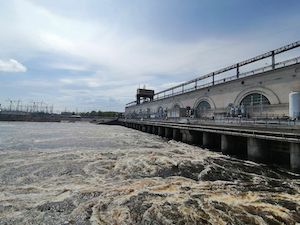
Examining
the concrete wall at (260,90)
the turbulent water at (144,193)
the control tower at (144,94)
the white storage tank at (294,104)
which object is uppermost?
the control tower at (144,94)

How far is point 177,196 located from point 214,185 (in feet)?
7.74

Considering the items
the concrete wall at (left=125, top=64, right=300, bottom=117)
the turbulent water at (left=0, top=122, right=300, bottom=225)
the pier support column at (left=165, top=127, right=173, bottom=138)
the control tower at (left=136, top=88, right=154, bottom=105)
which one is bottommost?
the turbulent water at (left=0, top=122, right=300, bottom=225)

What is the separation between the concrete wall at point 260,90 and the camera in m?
25.4

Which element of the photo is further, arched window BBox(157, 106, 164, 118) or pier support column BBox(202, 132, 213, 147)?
arched window BBox(157, 106, 164, 118)

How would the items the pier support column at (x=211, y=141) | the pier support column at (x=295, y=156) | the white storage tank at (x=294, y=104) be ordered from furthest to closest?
1. the pier support column at (x=211, y=141)
2. the white storage tank at (x=294, y=104)
3. the pier support column at (x=295, y=156)

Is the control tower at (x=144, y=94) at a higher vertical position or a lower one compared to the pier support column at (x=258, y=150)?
higher

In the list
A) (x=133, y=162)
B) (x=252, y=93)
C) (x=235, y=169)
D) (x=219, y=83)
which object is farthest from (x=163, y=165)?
(x=219, y=83)

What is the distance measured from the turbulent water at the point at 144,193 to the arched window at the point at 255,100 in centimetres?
1612

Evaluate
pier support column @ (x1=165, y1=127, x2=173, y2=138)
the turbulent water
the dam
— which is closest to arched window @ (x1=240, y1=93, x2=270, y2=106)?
the dam

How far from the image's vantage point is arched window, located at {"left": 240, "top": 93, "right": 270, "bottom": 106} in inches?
1134

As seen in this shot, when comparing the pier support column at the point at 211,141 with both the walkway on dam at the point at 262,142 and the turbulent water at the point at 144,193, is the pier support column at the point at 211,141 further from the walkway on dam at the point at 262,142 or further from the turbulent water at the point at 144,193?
the turbulent water at the point at 144,193

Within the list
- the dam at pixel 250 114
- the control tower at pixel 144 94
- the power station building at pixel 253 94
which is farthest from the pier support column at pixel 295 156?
the control tower at pixel 144 94

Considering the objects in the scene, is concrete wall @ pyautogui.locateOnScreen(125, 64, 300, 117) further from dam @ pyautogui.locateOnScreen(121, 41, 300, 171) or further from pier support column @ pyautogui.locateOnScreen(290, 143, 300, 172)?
pier support column @ pyautogui.locateOnScreen(290, 143, 300, 172)

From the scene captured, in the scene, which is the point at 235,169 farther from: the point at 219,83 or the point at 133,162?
the point at 219,83
